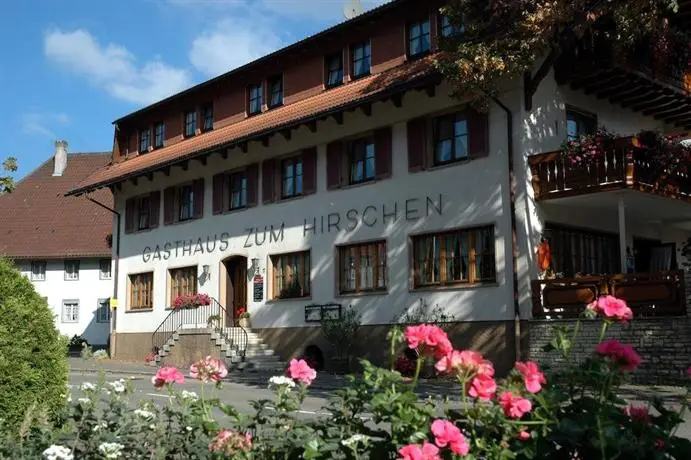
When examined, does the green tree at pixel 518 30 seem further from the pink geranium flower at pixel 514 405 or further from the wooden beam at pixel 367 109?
the pink geranium flower at pixel 514 405

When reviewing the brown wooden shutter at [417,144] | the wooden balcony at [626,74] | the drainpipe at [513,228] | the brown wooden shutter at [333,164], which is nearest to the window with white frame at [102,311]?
the brown wooden shutter at [333,164]

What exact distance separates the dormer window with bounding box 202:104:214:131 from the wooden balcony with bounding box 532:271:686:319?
14.3 meters

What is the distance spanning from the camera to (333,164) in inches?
857

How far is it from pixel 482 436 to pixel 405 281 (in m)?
15.9

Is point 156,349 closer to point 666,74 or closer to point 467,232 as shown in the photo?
point 467,232

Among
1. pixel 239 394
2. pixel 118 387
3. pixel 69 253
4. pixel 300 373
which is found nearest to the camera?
pixel 300 373

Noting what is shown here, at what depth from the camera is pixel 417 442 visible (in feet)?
11.6

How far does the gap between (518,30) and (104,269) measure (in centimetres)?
3389

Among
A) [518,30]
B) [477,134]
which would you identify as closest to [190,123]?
[477,134]

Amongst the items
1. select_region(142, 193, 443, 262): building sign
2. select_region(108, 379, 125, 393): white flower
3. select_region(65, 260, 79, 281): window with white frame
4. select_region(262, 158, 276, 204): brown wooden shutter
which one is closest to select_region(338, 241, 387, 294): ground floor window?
select_region(142, 193, 443, 262): building sign

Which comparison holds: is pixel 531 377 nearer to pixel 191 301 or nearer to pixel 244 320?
pixel 244 320

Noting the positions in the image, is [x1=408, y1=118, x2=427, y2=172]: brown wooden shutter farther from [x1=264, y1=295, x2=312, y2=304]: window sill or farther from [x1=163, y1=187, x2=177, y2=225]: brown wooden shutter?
[x1=163, y1=187, x2=177, y2=225]: brown wooden shutter

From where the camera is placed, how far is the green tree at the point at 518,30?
1427cm

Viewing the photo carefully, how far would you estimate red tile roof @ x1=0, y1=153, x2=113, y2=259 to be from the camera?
43.8 m
